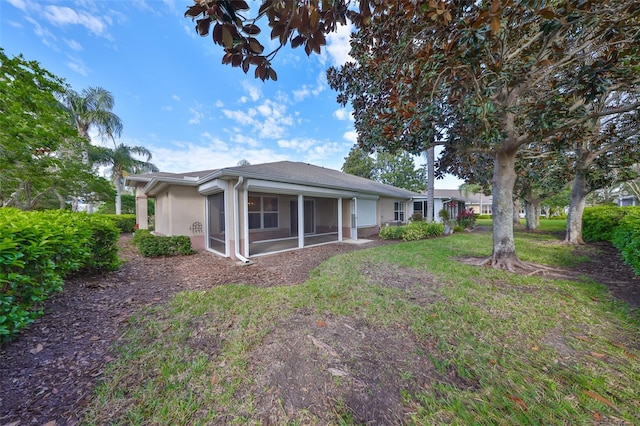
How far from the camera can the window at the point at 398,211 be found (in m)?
16.0

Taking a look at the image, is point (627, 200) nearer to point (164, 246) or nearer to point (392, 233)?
point (392, 233)

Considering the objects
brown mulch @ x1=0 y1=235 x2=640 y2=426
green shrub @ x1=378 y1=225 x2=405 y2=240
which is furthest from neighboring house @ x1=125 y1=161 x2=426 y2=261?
brown mulch @ x1=0 y1=235 x2=640 y2=426

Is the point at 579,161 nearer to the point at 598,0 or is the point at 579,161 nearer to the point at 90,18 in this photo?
the point at 598,0

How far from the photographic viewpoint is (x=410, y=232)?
11.3 meters

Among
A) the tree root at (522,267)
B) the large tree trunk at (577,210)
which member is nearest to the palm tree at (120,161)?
the tree root at (522,267)

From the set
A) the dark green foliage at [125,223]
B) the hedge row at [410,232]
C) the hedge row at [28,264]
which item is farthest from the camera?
the dark green foliage at [125,223]

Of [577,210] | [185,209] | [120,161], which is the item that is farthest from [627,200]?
[120,161]

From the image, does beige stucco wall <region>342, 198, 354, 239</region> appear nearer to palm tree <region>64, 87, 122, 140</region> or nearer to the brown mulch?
the brown mulch

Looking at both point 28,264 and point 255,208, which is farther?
point 255,208

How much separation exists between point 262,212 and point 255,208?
0.45m

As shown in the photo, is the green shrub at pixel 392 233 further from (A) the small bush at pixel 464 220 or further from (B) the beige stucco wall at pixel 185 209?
(B) the beige stucco wall at pixel 185 209

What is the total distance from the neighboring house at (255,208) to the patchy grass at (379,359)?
352 cm

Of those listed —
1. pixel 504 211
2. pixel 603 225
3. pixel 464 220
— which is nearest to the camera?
pixel 504 211

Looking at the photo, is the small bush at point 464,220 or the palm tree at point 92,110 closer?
the small bush at point 464,220
